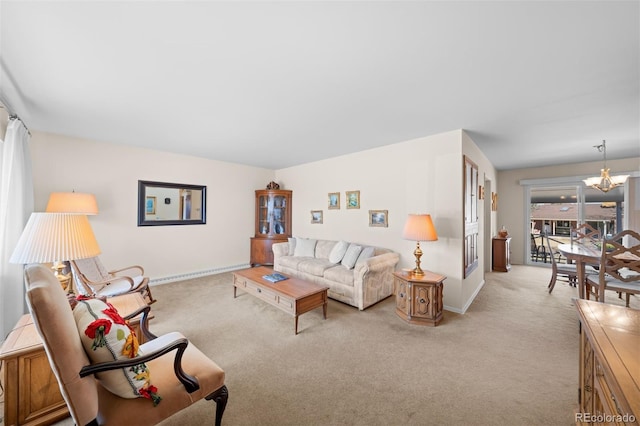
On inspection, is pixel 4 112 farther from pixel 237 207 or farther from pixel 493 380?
pixel 493 380

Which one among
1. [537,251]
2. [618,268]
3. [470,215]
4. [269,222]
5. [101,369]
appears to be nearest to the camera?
[101,369]

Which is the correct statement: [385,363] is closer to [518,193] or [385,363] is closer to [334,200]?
[334,200]

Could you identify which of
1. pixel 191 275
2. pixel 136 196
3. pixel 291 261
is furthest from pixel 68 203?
pixel 291 261

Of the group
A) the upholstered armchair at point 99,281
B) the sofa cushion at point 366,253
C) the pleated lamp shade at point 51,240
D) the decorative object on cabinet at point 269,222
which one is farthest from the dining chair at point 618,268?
the upholstered armchair at point 99,281

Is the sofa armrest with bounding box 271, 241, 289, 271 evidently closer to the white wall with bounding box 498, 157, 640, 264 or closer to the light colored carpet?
the light colored carpet

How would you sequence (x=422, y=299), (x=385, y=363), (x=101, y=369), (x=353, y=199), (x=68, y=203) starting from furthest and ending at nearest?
(x=353, y=199)
(x=68, y=203)
(x=422, y=299)
(x=385, y=363)
(x=101, y=369)

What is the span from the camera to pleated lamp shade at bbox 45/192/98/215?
3170mm

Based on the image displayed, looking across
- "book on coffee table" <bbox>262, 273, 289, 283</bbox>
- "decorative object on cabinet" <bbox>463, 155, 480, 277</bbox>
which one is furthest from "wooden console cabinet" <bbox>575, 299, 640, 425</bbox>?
"book on coffee table" <bbox>262, 273, 289, 283</bbox>

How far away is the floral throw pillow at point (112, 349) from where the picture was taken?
1.07m

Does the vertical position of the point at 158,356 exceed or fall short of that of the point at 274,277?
it exceeds it

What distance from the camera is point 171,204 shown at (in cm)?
463

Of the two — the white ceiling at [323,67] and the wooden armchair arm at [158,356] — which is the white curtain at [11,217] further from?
the wooden armchair arm at [158,356]

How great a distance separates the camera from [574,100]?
7.79 ft

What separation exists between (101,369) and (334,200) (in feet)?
13.4
